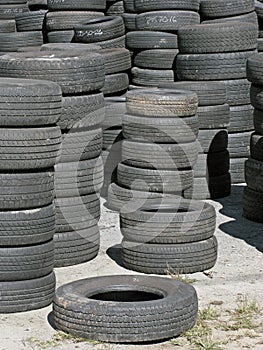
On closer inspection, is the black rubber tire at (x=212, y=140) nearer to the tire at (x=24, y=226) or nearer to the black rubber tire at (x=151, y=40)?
the black rubber tire at (x=151, y=40)

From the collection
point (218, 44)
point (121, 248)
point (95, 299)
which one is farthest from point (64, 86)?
point (218, 44)

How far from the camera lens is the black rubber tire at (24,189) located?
27.9 feet

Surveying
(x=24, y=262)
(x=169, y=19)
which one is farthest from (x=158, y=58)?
(x=24, y=262)

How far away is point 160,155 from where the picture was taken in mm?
11750

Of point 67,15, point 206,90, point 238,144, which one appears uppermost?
point 67,15

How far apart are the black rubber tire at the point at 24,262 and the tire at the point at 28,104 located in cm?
113

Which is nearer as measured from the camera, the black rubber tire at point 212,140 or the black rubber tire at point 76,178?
the black rubber tire at point 76,178

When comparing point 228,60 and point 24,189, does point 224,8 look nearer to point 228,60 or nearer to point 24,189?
point 228,60

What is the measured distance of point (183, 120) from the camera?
1191cm

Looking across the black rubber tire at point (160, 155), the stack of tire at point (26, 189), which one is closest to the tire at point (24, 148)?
the stack of tire at point (26, 189)

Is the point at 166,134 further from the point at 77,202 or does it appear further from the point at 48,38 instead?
the point at 48,38

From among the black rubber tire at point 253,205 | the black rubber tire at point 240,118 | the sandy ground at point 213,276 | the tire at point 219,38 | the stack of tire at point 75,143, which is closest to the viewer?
the sandy ground at point 213,276

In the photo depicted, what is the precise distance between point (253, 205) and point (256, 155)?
2.08ft

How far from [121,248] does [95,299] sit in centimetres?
224
